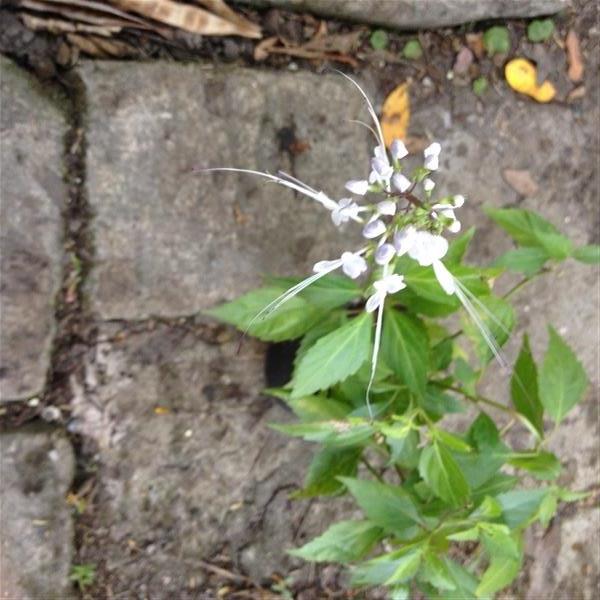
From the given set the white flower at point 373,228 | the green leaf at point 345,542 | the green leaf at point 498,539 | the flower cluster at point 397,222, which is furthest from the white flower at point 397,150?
the green leaf at point 345,542

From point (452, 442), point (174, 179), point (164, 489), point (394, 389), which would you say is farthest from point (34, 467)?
point (452, 442)

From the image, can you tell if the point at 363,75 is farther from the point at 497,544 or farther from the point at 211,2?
the point at 497,544

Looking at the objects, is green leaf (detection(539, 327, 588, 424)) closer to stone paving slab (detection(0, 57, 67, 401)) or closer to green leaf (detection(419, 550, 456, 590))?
green leaf (detection(419, 550, 456, 590))

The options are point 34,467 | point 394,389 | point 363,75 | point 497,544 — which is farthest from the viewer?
point 363,75

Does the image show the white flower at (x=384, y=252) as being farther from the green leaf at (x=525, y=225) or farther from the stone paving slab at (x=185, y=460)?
the stone paving slab at (x=185, y=460)

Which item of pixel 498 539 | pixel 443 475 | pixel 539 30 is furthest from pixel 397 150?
pixel 539 30

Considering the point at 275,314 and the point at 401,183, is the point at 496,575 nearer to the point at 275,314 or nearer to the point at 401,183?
the point at 275,314
